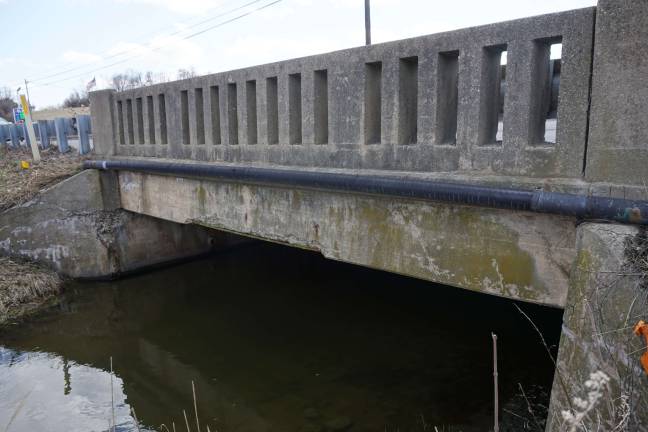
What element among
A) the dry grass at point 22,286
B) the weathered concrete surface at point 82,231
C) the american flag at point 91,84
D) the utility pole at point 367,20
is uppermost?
the utility pole at point 367,20

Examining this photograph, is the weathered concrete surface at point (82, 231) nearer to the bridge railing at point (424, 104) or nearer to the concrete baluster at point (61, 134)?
the bridge railing at point (424, 104)

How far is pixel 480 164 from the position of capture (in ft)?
11.1

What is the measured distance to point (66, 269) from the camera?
8.37 m

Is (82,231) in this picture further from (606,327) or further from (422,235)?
(606,327)

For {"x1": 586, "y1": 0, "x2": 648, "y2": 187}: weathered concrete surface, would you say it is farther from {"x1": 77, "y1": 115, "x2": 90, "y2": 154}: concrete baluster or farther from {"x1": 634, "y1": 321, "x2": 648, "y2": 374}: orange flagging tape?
{"x1": 77, "y1": 115, "x2": 90, "y2": 154}: concrete baluster

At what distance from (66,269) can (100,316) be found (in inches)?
62.9

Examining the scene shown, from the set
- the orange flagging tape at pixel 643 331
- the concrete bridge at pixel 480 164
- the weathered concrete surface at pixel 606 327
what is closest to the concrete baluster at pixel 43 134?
the concrete bridge at pixel 480 164

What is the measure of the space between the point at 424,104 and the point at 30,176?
8.28 m

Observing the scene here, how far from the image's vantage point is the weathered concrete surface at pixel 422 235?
10.2ft

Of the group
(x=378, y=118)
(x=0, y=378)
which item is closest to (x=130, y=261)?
(x=0, y=378)

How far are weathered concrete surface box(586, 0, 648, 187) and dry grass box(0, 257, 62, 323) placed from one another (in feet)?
25.8

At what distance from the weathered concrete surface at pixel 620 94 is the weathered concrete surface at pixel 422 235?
462mm

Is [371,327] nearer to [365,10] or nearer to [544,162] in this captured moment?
[544,162]

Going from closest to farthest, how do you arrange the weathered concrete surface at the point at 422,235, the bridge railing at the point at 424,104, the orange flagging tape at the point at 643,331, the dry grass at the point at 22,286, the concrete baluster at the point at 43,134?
1. the orange flagging tape at the point at 643,331
2. the bridge railing at the point at 424,104
3. the weathered concrete surface at the point at 422,235
4. the dry grass at the point at 22,286
5. the concrete baluster at the point at 43,134
